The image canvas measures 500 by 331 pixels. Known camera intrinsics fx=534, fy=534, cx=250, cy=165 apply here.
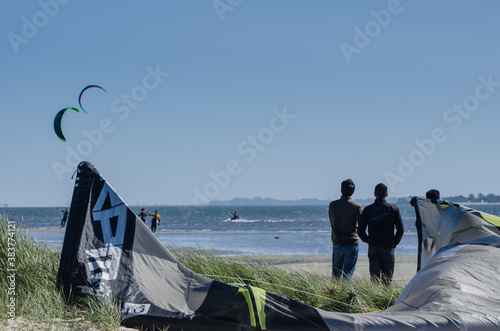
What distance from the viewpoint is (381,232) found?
6953 millimetres

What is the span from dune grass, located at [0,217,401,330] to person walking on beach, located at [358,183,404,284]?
713mm

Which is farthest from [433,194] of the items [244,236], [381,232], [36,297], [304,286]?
[244,236]

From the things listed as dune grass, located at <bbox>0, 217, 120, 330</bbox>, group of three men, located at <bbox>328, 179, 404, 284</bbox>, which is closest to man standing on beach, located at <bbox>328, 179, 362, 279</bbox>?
group of three men, located at <bbox>328, 179, 404, 284</bbox>

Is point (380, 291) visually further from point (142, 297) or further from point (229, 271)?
point (142, 297)

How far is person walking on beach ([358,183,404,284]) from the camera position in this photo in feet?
22.8

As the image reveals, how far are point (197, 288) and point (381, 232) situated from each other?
3.27m

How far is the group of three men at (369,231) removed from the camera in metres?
6.96

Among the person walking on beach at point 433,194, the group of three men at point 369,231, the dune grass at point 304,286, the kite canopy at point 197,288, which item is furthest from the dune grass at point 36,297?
the person walking on beach at point 433,194

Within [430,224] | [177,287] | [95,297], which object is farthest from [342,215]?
[95,297]

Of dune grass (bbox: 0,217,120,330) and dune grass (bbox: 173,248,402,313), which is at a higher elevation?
dune grass (bbox: 0,217,120,330)

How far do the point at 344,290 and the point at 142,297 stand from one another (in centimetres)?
255

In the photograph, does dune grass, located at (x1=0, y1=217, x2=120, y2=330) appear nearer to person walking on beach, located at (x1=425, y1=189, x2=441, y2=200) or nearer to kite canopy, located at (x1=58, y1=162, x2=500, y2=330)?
kite canopy, located at (x1=58, y1=162, x2=500, y2=330)

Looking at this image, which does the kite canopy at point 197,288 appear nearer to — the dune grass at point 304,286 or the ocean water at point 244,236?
the dune grass at point 304,286

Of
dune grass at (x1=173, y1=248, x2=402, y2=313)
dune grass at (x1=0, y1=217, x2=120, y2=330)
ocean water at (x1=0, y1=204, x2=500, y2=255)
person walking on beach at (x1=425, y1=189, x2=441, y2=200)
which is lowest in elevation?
ocean water at (x1=0, y1=204, x2=500, y2=255)
